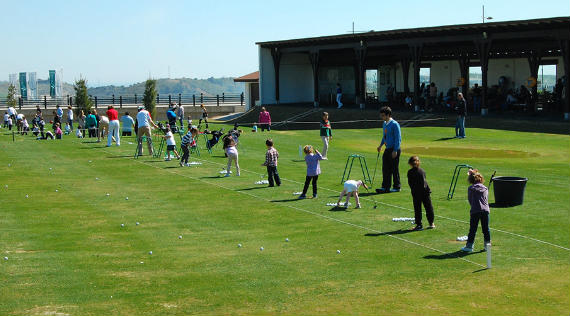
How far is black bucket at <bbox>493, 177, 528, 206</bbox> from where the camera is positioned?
16.9m

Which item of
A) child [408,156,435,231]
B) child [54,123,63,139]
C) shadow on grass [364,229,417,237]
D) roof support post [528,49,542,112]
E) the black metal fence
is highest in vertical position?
roof support post [528,49,542,112]

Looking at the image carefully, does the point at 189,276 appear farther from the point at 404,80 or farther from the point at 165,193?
the point at 404,80

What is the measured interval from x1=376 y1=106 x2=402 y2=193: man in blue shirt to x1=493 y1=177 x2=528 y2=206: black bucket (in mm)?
2429

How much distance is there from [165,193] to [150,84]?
4591 cm

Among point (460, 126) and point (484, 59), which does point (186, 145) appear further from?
point (484, 59)

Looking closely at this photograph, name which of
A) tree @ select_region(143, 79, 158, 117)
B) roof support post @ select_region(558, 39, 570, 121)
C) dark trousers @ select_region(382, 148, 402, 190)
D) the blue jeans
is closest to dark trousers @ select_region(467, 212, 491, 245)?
dark trousers @ select_region(382, 148, 402, 190)

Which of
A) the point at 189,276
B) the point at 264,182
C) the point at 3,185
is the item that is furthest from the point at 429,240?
the point at 3,185

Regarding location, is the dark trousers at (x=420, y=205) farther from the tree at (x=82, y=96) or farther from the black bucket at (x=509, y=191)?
the tree at (x=82, y=96)

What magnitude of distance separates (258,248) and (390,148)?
5772 mm

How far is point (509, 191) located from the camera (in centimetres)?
1692

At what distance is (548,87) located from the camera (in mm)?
47344

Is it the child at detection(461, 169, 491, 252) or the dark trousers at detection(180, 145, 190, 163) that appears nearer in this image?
the child at detection(461, 169, 491, 252)

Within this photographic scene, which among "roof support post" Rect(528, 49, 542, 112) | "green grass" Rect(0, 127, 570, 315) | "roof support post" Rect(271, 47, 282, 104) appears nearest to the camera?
"green grass" Rect(0, 127, 570, 315)

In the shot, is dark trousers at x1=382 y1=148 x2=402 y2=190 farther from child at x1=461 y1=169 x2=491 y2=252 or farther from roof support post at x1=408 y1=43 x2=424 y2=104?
roof support post at x1=408 y1=43 x2=424 y2=104
